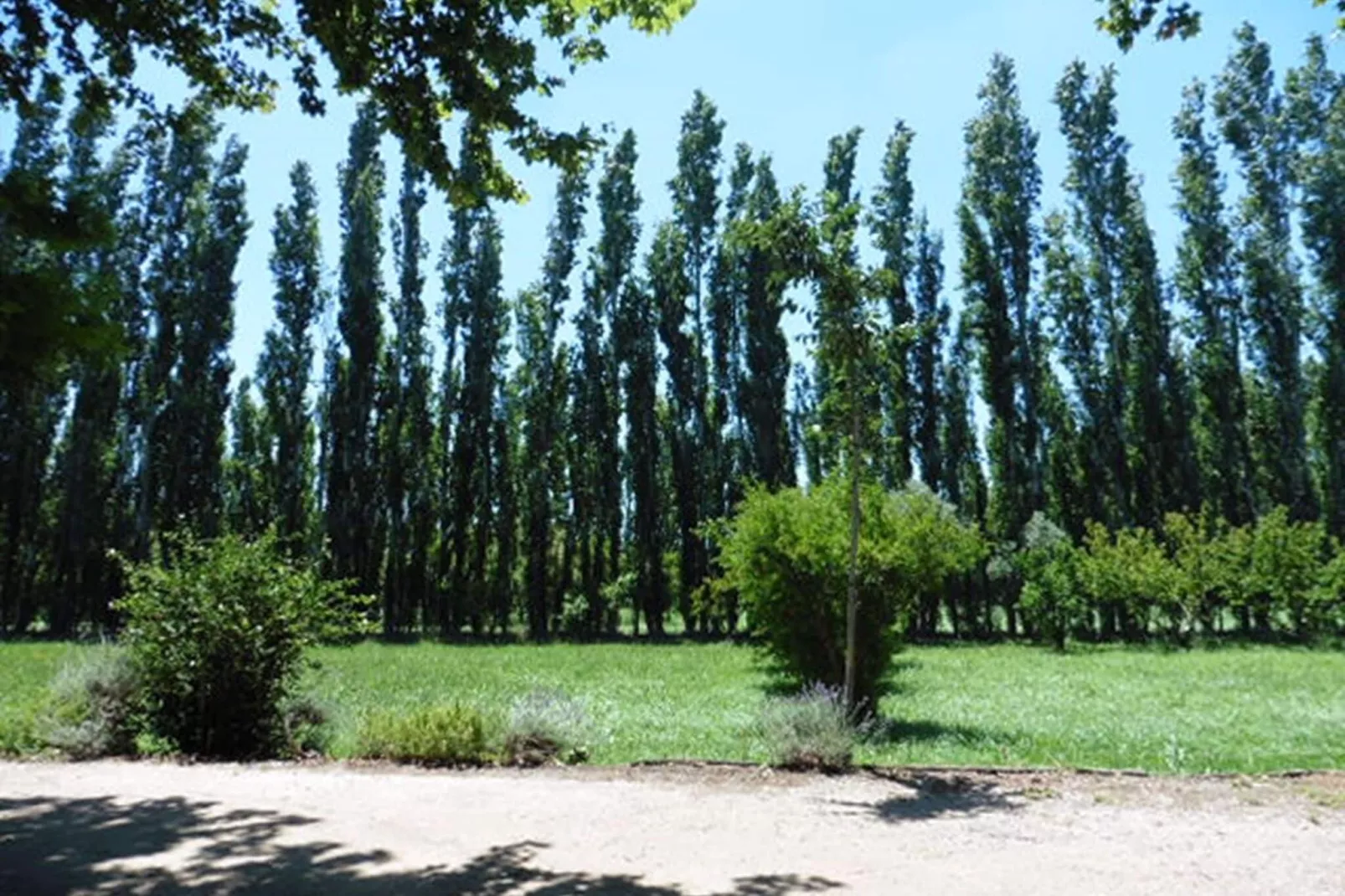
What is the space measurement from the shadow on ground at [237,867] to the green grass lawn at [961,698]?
3.89 metres

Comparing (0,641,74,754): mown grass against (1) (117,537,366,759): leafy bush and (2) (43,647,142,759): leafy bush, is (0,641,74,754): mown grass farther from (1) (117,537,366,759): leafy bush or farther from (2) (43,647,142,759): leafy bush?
(1) (117,537,366,759): leafy bush

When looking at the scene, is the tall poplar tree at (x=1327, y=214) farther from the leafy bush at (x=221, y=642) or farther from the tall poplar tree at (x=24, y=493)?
the tall poplar tree at (x=24, y=493)

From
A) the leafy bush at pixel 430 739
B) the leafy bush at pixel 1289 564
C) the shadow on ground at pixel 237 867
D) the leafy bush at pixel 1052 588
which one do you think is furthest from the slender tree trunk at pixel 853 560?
the leafy bush at pixel 1289 564

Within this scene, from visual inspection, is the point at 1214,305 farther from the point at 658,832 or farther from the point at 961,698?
the point at 658,832

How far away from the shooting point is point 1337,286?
38.5 m

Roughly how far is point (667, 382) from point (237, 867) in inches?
1513

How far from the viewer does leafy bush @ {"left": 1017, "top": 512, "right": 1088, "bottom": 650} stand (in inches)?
1289

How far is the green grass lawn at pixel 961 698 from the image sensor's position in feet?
35.5

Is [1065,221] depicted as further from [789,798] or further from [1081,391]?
[789,798]

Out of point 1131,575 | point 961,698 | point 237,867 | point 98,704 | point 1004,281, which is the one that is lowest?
point 961,698

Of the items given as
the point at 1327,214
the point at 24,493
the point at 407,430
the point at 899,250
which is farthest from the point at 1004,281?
the point at 24,493

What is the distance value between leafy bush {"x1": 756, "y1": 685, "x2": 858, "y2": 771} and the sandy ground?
1.09ft

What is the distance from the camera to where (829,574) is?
12.7 metres

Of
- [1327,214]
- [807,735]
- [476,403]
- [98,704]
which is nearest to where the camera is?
[807,735]
